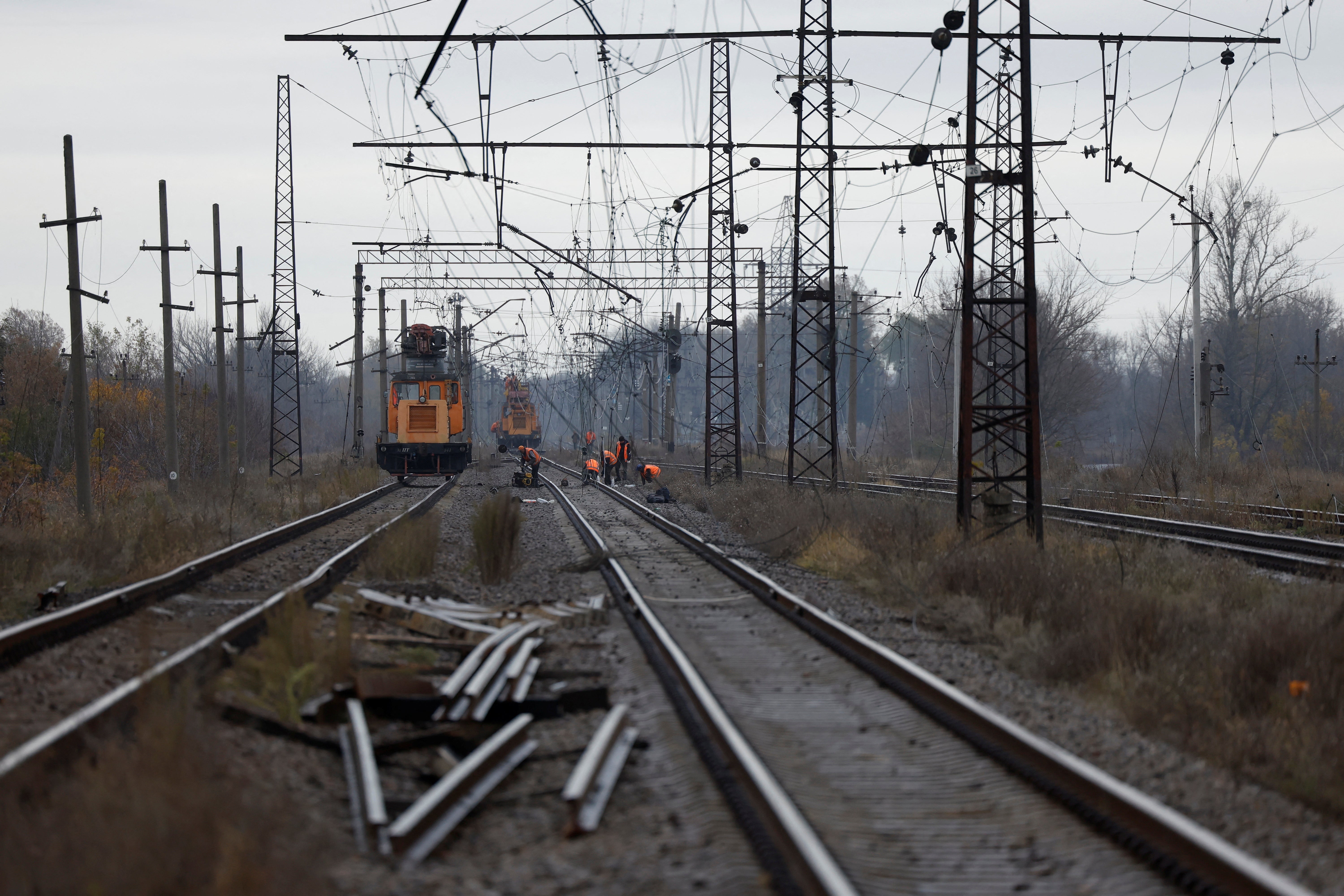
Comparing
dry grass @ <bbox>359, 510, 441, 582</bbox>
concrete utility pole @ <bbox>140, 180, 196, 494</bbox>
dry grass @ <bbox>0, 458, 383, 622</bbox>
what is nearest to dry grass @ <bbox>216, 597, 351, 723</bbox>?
dry grass @ <bbox>0, 458, 383, 622</bbox>

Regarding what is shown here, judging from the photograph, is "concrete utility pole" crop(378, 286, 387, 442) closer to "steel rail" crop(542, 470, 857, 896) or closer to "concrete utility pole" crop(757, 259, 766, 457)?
"concrete utility pole" crop(757, 259, 766, 457)

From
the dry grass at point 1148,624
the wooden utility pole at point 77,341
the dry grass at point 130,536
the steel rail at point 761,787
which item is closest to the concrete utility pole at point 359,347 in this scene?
the dry grass at point 130,536

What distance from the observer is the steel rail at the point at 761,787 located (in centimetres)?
421

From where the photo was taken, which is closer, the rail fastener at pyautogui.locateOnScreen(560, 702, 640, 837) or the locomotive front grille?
the rail fastener at pyautogui.locateOnScreen(560, 702, 640, 837)

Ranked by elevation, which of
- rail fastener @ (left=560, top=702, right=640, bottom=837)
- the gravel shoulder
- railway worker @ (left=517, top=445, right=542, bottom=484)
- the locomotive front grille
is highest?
the locomotive front grille

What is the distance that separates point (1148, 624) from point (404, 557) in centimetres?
890

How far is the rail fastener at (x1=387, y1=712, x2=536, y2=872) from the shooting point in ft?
15.0

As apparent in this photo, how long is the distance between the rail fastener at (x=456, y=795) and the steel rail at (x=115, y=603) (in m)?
4.51

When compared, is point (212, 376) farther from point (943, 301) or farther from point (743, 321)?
point (943, 301)

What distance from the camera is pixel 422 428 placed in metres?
A: 38.4

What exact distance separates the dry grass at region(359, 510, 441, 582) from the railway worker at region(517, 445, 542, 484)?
70.2 feet

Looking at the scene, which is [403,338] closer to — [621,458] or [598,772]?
[621,458]

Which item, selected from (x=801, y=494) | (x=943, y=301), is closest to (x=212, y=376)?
(x=943, y=301)

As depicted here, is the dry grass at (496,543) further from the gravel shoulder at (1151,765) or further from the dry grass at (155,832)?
the dry grass at (155,832)
